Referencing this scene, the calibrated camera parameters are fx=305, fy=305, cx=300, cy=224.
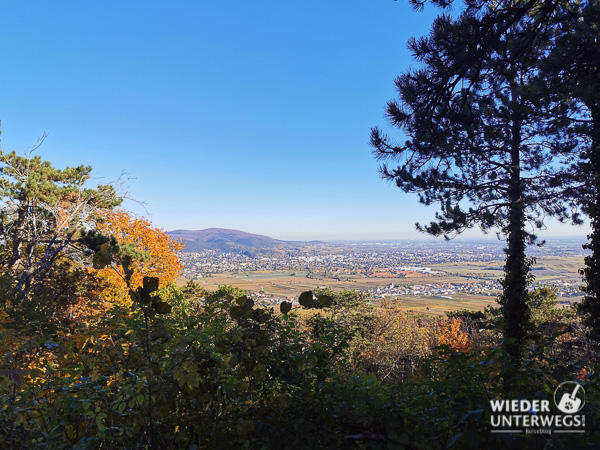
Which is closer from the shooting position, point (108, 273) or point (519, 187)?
point (519, 187)

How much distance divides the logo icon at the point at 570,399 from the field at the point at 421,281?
1253 inches

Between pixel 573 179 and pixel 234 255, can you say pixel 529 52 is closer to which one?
pixel 573 179

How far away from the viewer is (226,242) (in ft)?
441

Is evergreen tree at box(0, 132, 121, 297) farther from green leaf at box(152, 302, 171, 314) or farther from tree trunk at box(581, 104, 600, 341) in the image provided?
tree trunk at box(581, 104, 600, 341)

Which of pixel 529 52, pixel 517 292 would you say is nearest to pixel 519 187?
pixel 517 292

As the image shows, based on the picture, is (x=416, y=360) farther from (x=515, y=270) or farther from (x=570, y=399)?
(x=515, y=270)

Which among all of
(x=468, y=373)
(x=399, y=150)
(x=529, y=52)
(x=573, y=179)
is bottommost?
(x=468, y=373)

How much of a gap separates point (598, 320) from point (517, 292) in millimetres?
1703

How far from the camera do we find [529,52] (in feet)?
11.3

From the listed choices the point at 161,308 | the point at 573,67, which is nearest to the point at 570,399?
the point at 161,308

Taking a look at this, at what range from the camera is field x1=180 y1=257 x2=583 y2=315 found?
42.8m

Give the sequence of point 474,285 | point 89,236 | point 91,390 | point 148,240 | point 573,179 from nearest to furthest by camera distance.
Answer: point 91,390
point 573,179
point 89,236
point 148,240
point 474,285

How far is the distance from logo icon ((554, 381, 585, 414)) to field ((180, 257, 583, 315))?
Result: 31831 mm

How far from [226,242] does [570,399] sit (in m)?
138
